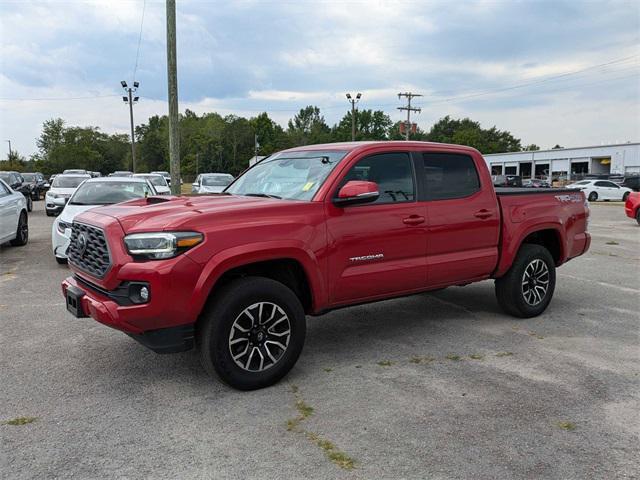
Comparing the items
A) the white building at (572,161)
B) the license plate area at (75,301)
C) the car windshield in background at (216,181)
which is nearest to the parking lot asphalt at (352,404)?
the license plate area at (75,301)

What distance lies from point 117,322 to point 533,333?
4.11 metres

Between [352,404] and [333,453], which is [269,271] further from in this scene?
[333,453]

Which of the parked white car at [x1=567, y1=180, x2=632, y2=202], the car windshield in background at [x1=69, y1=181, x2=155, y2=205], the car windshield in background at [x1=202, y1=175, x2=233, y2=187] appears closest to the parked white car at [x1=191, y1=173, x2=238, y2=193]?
the car windshield in background at [x1=202, y1=175, x2=233, y2=187]

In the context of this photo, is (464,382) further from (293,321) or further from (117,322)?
(117,322)

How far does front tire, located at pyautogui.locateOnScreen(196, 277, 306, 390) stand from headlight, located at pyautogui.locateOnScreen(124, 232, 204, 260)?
1.57 feet

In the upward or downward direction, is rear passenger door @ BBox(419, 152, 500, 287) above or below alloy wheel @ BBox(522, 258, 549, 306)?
above

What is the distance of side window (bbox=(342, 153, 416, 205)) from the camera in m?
4.80

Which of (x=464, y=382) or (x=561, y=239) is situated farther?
(x=561, y=239)

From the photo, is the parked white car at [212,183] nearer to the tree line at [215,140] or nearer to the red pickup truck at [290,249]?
the red pickup truck at [290,249]

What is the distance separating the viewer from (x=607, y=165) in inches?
2537

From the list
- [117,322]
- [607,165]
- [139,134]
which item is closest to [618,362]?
[117,322]

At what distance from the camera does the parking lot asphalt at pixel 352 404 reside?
3.07 m

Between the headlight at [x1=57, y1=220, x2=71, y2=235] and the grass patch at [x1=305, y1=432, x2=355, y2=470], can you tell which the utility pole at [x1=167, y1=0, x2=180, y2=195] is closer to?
the headlight at [x1=57, y1=220, x2=71, y2=235]

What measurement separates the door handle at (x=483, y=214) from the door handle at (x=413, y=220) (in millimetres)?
774
